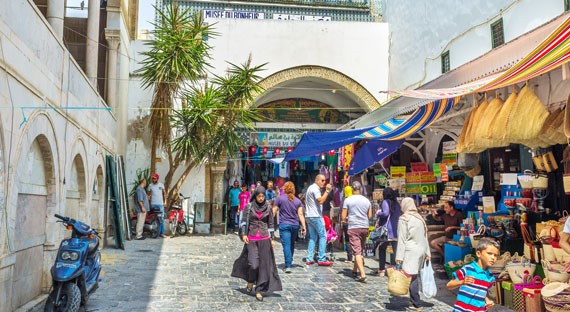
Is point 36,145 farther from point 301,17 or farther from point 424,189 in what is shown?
point 301,17

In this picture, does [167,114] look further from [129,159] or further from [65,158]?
[65,158]

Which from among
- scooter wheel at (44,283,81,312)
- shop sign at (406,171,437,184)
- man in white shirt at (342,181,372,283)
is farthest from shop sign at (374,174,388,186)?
scooter wheel at (44,283,81,312)

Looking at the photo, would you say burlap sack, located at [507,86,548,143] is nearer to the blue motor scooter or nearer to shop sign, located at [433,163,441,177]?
shop sign, located at [433,163,441,177]

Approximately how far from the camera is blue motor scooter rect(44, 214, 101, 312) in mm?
4555

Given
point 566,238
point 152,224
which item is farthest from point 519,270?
point 152,224

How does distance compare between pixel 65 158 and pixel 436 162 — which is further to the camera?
pixel 436 162

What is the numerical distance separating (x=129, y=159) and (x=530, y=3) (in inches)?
436

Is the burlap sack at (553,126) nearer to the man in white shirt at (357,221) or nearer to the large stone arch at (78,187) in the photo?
the man in white shirt at (357,221)

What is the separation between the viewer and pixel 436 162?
1002 centimetres

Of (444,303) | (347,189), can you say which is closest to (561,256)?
(444,303)

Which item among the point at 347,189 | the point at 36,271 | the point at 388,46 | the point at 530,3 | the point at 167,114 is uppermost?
the point at 388,46

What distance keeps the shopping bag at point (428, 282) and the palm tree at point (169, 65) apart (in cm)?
865

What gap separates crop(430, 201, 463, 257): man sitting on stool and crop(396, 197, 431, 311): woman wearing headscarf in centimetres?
223

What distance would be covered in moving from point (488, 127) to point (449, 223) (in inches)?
115
